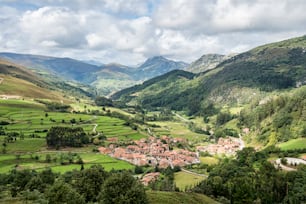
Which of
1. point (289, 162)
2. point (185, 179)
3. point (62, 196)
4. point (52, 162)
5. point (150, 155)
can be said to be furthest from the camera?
point (150, 155)

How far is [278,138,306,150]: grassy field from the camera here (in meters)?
136

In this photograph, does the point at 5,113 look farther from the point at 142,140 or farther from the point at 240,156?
the point at 240,156

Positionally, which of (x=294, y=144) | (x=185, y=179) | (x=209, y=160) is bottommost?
(x=185, y=179)

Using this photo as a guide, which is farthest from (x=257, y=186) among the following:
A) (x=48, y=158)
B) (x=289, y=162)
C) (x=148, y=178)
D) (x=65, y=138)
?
(x=65, y=138)

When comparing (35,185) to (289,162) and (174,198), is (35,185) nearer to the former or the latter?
(174,198)

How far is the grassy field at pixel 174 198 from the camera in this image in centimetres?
5988

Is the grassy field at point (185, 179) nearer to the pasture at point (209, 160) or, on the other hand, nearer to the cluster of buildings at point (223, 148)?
the pasture at point (209, 160)

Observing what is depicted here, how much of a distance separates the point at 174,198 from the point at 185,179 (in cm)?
4409

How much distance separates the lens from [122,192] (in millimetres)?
47094

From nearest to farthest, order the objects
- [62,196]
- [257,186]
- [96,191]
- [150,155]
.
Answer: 1. [62,196]
2. [96,191]
3. [257,186]
4. [150,155]

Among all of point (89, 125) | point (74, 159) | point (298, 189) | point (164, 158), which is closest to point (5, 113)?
point (89, 125)

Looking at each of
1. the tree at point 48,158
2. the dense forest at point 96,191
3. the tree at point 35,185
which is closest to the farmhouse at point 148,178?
the tree at point 35,185

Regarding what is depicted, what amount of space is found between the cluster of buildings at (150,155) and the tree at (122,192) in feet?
244

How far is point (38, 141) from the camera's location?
132750mm
